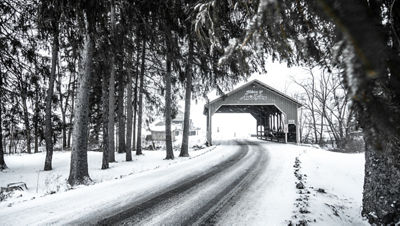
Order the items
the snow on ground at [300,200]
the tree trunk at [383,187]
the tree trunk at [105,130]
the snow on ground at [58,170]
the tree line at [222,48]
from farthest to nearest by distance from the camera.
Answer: the tree trunk at [105,130] < the snow on ground at [58,170] < the snow on ground at [300,200] < the tree trunk at [383,187] < the tree line at [222,48]

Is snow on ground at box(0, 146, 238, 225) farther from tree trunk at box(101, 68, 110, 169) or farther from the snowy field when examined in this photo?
tree trunk at box(101, 68, 110, 169)

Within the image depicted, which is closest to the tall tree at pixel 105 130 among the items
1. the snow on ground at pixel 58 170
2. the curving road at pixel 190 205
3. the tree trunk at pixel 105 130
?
the tree trunk at pixel 105 130

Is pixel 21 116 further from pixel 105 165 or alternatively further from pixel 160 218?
pixel 160 218

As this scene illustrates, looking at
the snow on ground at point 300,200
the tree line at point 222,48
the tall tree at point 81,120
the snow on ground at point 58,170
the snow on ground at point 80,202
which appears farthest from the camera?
the snow on ground at point 58,170

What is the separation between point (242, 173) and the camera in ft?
24.3

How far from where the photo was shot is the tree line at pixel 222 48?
2.58 feet

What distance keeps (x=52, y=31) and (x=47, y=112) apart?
813 cm

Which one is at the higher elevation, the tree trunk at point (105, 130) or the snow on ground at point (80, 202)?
the tree trunk at point (105, 130)

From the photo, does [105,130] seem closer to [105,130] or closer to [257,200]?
[105,130]

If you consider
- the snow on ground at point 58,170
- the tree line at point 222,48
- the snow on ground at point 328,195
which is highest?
the tree line at point 222,48

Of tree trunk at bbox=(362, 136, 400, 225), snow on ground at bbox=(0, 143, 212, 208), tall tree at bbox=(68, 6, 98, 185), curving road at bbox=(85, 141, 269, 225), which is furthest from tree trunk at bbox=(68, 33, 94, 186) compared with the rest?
tree trunk at bbox=(362, 136, 400, 225)

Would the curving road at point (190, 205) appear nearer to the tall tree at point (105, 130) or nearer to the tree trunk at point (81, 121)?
the tree trunk at point (81, 121)

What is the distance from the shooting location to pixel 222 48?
315cm

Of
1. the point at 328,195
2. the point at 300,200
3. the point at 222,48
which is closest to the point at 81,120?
the point at 222,48
